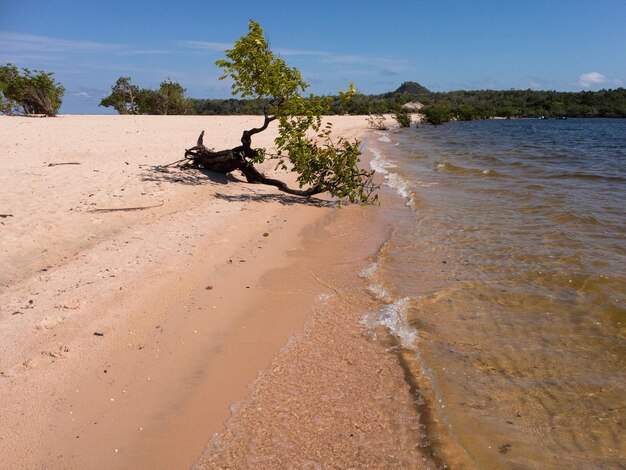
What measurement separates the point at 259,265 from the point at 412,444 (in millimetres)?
3823

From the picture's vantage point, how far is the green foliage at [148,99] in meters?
41.1

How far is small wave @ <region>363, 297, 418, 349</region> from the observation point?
16.0 feet

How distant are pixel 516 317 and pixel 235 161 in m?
8.27

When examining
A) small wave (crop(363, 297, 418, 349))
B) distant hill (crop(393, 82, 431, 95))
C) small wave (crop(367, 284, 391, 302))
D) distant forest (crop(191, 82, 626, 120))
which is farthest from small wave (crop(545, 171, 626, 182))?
distant hill (crop(393, 82, 431, 95))

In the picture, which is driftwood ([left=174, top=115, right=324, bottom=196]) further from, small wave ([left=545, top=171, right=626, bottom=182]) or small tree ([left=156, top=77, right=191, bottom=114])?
Result: small tree ([left=156, top=77, right=191, bottom=114])

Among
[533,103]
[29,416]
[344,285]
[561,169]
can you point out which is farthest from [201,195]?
[533,103]

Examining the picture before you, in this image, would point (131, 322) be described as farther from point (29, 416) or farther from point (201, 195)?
point (201, 195)

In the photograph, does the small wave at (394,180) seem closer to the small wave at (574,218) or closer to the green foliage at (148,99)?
the small wave at (574,218)

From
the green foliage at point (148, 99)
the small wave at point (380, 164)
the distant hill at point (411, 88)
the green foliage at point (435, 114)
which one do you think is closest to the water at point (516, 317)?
the small wave at point (380, 164)

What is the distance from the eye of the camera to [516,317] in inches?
211

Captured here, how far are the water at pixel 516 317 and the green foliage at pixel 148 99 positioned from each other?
3646 cm

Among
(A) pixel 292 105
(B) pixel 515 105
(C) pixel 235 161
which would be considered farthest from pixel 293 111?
(B) pixel 515 105

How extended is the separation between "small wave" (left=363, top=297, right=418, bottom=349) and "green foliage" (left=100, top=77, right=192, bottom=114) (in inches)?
1626

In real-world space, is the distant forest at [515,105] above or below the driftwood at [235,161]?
above
